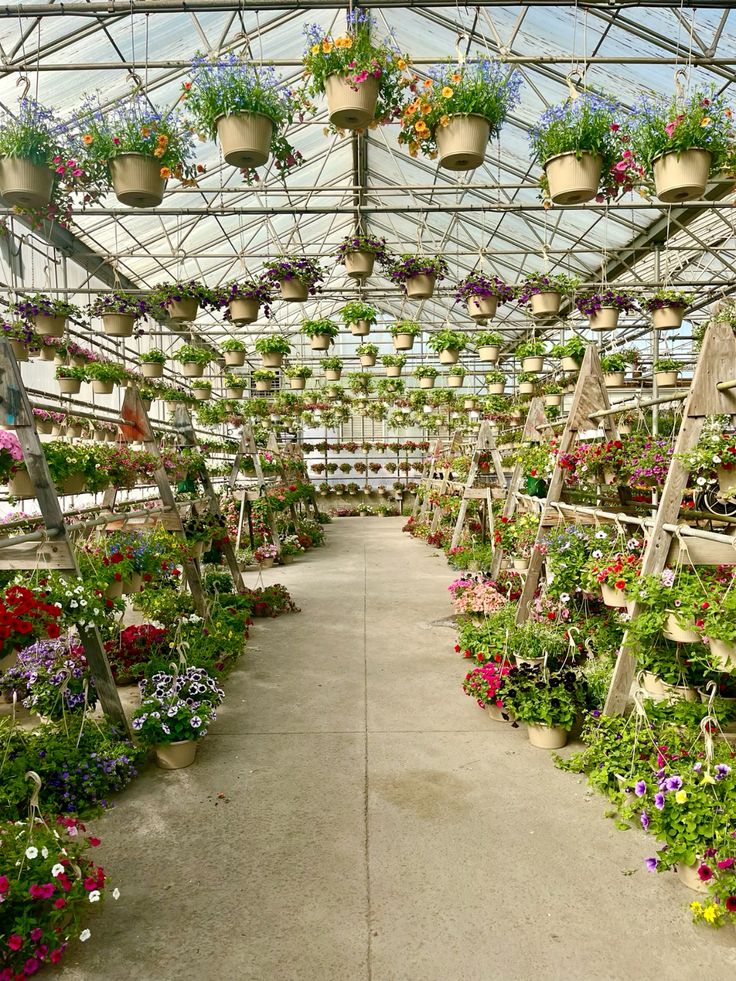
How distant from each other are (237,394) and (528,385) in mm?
5887

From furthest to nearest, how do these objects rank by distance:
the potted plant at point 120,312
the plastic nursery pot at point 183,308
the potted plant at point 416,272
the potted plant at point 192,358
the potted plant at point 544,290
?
the potted plant at point 192,358
the potted plant at point 544,290
the potted plant at point 120,312
the plastic nursery pot at point 183,308
the potted plant at point 416,272

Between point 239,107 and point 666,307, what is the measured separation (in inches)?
277

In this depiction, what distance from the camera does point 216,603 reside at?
6.13 metres

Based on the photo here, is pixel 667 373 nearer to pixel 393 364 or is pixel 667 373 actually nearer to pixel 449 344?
pixel 449 344

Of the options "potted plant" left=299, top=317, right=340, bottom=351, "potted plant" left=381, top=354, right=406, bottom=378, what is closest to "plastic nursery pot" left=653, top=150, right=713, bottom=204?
"potted plant" left=299, top=317, right=340, bottom=351

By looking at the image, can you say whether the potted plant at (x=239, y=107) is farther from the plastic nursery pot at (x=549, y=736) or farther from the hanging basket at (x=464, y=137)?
the plastic nursery pot at (x=549, y=736)

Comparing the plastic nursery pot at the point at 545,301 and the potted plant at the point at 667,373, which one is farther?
the potted plant at the point at 667,373

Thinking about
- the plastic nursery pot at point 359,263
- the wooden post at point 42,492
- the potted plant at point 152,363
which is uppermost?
the plastic nursery pot at point 359,263

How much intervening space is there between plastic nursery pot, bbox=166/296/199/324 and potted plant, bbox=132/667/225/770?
4.61 meters

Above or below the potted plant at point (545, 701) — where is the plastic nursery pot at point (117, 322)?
above

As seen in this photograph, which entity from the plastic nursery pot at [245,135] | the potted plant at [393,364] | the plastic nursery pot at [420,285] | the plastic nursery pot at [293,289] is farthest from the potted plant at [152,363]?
the plastic nursery pot at [245,135]

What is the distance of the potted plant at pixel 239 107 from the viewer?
345 cm

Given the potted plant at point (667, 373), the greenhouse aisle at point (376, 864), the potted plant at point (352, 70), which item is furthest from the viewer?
the potted plant at point (667, 373)

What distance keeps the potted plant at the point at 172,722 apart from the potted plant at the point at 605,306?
23.2ft
